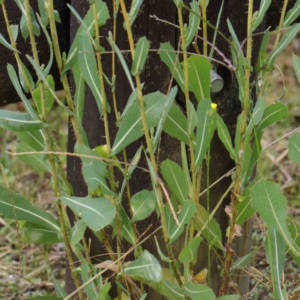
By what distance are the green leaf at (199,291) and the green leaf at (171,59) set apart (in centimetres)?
40

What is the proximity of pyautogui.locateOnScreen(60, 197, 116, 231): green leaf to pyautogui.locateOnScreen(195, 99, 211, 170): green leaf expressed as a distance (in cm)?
20

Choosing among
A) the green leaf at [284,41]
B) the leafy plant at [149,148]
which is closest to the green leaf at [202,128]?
the leafy plant at [149,148]

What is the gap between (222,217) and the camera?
1517 mm

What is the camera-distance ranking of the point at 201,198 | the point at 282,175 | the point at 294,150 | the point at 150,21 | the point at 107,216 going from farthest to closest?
1. the point at 282,175
2. the point at 201,198
3. the point at 150,21
4. the point at 294,150
5. the point at 107,216

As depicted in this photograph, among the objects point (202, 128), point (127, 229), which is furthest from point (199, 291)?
point (202, 128)

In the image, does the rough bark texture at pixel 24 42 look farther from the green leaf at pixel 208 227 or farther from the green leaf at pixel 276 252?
the green leaf at pixel 276 252

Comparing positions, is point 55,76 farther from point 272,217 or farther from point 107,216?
point 272,217

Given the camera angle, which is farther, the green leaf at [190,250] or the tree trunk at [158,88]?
the tree trunk at [158,88]

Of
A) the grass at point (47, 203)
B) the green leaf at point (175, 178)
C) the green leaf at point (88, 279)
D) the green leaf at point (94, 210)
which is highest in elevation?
the green leaf at point (94, 210)

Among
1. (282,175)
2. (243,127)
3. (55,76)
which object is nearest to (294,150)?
(243,127)

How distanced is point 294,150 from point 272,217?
14cm

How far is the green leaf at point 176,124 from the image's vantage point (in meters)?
1.19

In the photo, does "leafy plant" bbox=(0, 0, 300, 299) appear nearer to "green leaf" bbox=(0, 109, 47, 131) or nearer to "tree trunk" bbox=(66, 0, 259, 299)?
"green leaf" bbox=(0, 109, 47, 131)

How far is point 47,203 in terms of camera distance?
105 inches
